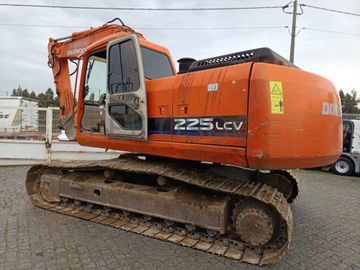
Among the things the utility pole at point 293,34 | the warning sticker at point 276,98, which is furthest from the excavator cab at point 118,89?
the utility pole at point 293,34

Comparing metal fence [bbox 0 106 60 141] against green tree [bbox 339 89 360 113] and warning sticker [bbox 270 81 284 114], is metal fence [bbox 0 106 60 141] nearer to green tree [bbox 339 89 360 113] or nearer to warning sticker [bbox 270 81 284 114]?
warning sticker [bbox 270 81 284 114]

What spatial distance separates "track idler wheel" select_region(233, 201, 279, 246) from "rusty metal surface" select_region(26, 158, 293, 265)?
0.08m

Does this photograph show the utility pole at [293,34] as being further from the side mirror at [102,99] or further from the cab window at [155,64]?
the side mirror at [102,99]

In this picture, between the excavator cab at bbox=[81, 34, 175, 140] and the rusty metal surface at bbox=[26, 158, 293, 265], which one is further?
the excavator cab at bbox=[81, 34, 175, 140]

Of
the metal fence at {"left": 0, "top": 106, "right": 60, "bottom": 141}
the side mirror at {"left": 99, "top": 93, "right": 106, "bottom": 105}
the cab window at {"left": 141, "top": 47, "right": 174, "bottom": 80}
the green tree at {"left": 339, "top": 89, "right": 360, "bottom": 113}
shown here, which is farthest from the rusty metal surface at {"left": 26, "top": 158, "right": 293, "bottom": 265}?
the green tree at {"left": 339, "top": 89, "right": 360, "bottom": 113}

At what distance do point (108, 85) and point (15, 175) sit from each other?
502 cm

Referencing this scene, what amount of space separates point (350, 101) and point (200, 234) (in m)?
73.2

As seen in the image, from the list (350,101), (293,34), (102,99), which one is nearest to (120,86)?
(102,99)

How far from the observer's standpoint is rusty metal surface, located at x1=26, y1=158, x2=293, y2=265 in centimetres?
320

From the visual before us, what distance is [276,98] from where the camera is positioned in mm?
2926

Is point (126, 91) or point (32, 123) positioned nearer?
point (126, 91)

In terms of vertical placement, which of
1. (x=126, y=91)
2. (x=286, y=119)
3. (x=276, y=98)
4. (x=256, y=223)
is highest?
(x=126, y=91)

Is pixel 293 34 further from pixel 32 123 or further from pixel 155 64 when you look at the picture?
pixel 32 123

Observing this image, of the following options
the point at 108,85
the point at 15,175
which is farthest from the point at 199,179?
the point at 15,175
